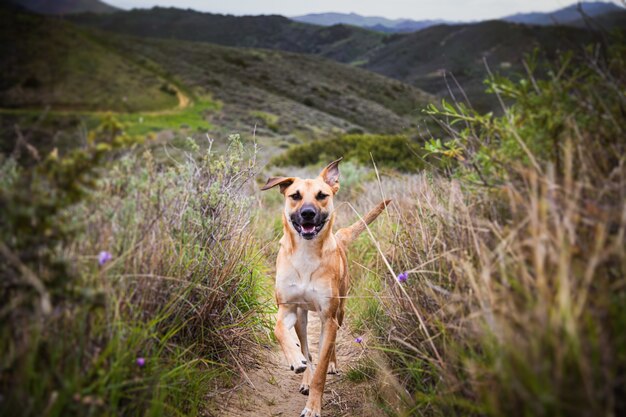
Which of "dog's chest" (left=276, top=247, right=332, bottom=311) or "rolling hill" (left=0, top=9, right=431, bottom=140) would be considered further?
"rolling hill" (left=0, top=9, right=431, bottom=140)

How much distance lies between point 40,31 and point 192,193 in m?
47.9

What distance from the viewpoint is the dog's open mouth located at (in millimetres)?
4434

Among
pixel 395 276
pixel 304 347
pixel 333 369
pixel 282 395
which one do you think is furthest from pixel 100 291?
pixel 333 369

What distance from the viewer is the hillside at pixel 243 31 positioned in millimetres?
60875

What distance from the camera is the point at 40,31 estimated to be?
142 ft

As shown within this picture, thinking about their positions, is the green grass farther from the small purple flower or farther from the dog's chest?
the small purple flower

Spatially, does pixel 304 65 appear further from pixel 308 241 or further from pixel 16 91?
pixel 308 241

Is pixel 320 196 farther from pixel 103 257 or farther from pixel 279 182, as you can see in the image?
pixel 103 257

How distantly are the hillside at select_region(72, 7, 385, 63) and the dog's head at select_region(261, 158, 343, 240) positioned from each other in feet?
183

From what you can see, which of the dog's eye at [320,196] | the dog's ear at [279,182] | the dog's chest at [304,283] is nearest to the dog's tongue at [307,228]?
the dog's chest at [304,283]

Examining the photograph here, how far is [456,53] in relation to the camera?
71.1m

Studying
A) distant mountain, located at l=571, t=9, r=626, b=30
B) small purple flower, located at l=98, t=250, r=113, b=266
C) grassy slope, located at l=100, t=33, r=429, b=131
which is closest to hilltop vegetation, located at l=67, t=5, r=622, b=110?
grassy slope, located at l=100, t=33, r=429, b=131

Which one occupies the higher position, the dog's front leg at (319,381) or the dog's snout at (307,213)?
the dog's snout at (307,213)

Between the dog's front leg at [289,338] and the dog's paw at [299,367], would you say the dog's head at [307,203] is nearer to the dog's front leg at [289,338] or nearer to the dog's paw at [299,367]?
the dog's front leg at [289,338]
